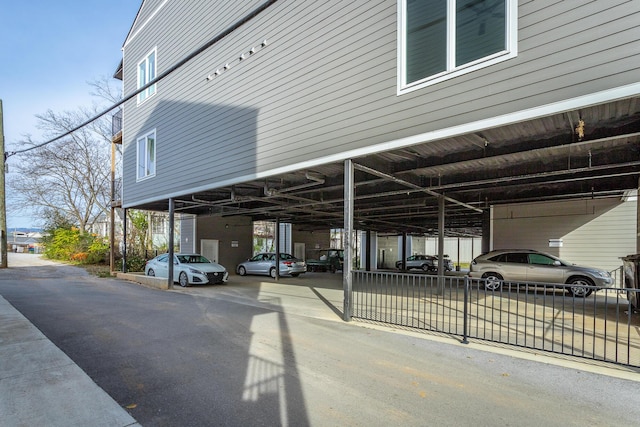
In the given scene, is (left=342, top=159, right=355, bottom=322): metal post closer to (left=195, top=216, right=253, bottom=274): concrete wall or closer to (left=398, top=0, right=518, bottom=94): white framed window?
(left=398, top=0, right=518, bottom=94): white framed window

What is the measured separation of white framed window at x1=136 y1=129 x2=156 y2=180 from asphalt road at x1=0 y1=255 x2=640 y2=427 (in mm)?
8598

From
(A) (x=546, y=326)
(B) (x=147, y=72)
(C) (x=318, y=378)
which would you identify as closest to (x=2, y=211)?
(B) (x=147, y=72)

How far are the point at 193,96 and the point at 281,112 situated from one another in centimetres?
489

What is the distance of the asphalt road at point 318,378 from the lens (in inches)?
124

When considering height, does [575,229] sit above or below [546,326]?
Answer: above

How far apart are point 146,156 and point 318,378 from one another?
1356cm

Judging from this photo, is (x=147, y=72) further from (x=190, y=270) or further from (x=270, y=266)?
(x=270, y=266)

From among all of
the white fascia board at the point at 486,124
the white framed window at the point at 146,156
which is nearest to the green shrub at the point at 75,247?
the white framed window at the point at 146,156

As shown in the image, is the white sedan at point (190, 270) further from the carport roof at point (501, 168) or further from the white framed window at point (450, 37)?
the white framed window at point (450, 37)

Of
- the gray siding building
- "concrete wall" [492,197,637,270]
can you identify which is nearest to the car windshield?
the gray siding building

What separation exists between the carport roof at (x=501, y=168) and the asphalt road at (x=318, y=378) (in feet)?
11.8

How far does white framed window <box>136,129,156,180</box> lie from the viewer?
14.1 meters

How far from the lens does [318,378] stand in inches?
156

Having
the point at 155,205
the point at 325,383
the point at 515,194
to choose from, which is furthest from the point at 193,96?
the point at 515,194
